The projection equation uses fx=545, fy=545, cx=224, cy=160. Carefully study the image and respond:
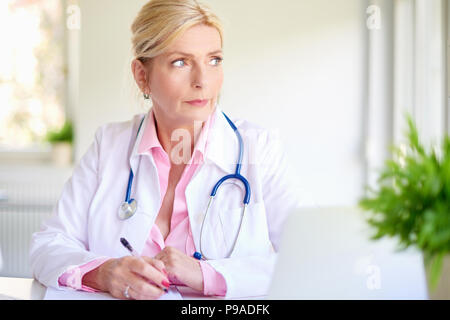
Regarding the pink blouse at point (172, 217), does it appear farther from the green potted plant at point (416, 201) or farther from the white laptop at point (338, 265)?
the green potted plant at point (416, 201)

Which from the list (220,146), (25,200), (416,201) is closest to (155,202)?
(220,146)

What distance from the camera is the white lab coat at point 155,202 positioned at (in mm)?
906

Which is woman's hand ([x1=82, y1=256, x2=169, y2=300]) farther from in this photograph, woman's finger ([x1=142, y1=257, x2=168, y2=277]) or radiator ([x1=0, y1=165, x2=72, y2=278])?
radiator ([x1=0, y1=165, x2=72, y2=278])

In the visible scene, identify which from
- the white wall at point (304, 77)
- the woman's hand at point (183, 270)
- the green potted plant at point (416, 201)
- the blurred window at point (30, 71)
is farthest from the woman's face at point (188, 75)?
the blurred window at point (30, 71)

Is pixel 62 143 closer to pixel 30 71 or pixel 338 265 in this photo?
pixel 30 71

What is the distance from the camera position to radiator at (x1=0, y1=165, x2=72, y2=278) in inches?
93.4

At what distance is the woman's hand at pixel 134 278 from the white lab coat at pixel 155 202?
8cm

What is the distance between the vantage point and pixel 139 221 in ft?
3.03

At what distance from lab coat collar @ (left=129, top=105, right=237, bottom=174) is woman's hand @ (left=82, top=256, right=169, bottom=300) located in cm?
25

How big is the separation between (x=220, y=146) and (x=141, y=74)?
0.22 metres

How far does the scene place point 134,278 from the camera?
0.73 meters

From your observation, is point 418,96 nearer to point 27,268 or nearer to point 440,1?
point 440,1

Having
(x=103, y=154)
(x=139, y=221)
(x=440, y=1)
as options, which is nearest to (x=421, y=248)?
(x=139, y=221)
